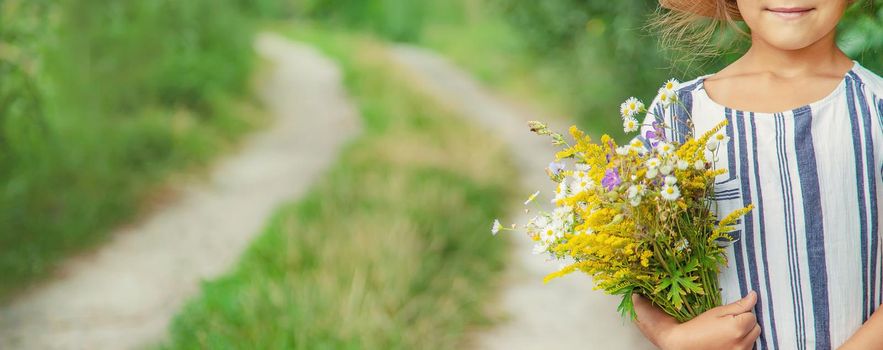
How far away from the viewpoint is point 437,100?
12.5 m

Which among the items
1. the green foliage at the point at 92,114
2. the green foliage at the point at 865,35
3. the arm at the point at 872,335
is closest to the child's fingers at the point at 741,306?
the arm at the point at 872,335

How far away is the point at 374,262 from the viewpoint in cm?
516

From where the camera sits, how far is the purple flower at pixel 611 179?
1312 millimetres

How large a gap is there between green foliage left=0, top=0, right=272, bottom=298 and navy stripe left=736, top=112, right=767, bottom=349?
5.58 meters

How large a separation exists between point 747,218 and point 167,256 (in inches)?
236

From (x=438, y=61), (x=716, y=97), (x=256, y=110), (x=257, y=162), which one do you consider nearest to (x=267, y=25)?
(x=438, y=61)

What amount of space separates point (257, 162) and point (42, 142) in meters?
3.26

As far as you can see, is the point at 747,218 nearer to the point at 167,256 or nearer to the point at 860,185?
the point at 860,185

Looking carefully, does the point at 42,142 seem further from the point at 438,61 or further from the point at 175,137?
the point at 438,61

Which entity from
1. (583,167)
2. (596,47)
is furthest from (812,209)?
(596,47)

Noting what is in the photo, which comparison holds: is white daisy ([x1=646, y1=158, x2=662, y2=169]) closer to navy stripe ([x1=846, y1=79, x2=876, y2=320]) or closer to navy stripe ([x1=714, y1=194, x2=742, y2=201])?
navy stripe ([x1=714, y1=194, x2=742, y2=201])

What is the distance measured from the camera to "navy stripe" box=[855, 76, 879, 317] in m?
1.31

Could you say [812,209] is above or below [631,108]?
below

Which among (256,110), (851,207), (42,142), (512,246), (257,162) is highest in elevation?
(256,110)
